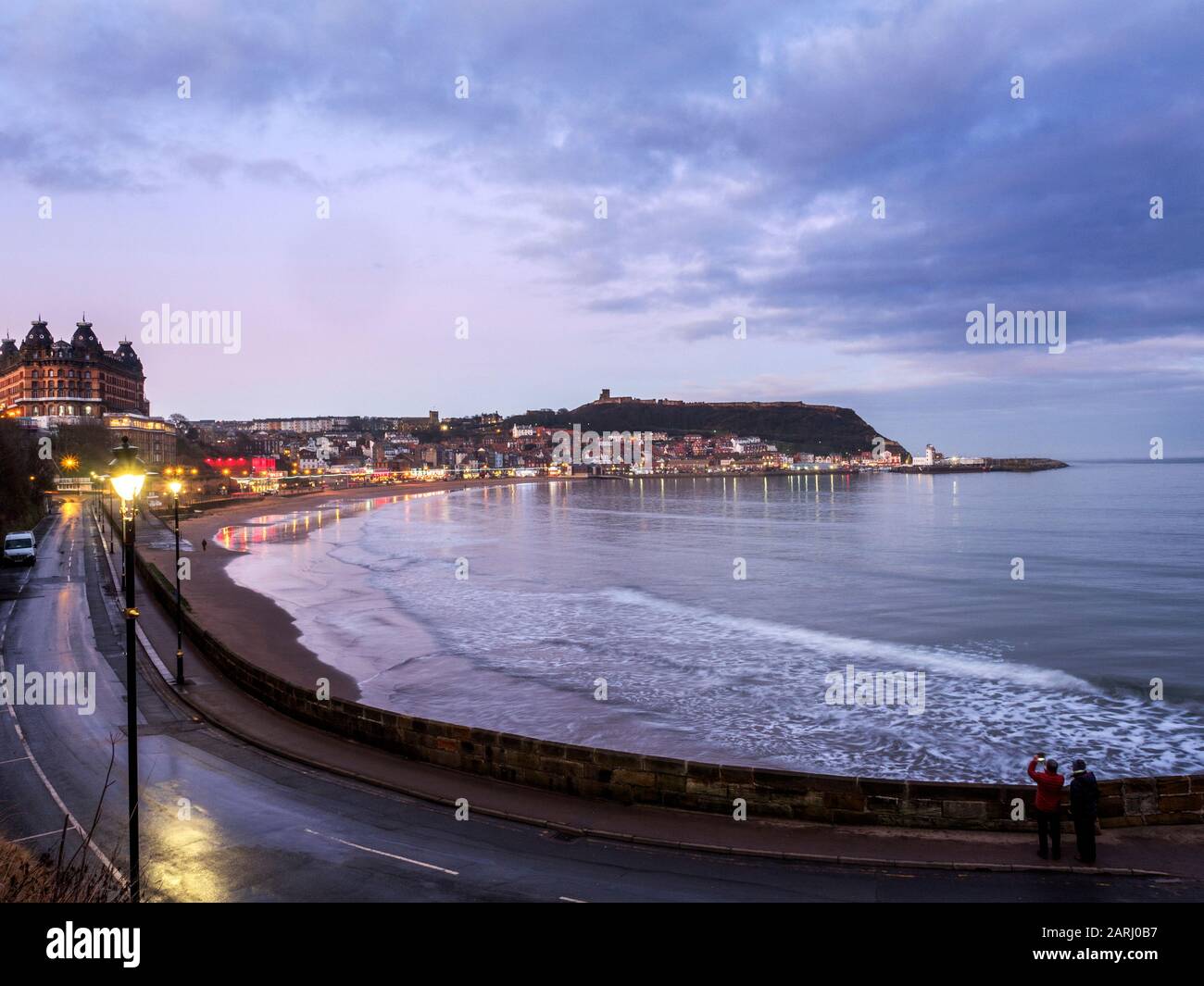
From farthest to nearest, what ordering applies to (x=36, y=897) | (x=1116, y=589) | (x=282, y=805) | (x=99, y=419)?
1. (x=99, y=419)
2. (x=1116, y=589)
3. (x=282, y=805)
4. (x=36, y=897)

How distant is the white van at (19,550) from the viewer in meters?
50.0

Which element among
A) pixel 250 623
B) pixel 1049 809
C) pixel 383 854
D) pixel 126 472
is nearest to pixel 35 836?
pixel 383 854

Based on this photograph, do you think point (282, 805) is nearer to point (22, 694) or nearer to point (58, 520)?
point (22, 694)

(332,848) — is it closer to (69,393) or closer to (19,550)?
(19,550)

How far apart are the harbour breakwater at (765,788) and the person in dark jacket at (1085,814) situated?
1.22m

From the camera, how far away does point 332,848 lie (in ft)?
40.2

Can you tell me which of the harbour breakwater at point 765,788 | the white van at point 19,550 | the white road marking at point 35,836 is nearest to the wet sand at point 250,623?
the white van at point 19,550

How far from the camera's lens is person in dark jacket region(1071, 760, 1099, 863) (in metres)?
11.3

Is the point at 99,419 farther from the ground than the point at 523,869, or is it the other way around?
the point at 99,419

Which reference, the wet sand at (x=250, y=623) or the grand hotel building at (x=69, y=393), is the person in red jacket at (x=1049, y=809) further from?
the grand hotel building at (x=69, y=393)

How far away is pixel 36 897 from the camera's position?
24.4 feet

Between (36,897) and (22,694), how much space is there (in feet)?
58.3

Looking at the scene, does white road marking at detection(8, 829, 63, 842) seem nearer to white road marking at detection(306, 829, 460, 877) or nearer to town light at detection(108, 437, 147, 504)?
white road marking at detection(306, 829, 460, 877)
